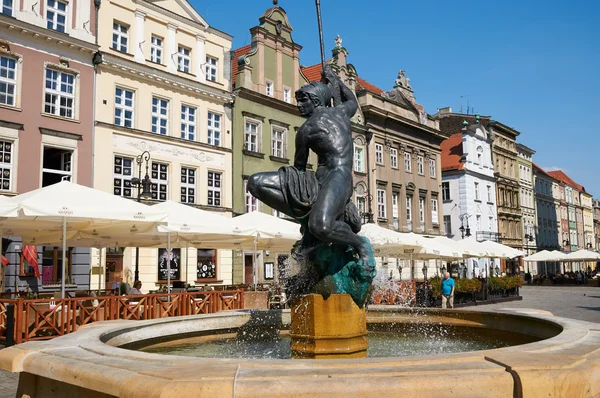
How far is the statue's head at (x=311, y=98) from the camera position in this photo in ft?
19.8

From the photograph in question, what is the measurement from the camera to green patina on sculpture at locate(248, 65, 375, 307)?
548 centimetres

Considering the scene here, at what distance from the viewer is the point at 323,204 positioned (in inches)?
213

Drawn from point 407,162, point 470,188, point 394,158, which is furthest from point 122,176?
point 470,188

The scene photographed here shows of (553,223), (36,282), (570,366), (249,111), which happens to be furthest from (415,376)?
(553,223)

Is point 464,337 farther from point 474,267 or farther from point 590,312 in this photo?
point 474,267

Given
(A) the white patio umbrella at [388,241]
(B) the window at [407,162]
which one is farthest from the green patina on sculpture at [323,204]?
(B) the window at [407,162]

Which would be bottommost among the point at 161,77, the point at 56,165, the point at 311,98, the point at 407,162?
the point at 311,98

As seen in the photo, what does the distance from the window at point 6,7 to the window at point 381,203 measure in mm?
25492

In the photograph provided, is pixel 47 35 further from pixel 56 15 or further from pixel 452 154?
pixel 452 154

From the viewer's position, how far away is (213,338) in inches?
296

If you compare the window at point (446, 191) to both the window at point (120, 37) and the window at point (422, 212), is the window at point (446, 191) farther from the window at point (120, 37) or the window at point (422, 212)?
the window at point (120, 37)

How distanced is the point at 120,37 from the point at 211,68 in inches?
209

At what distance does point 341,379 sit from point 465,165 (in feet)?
168

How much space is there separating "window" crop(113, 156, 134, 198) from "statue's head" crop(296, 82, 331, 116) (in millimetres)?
19469
